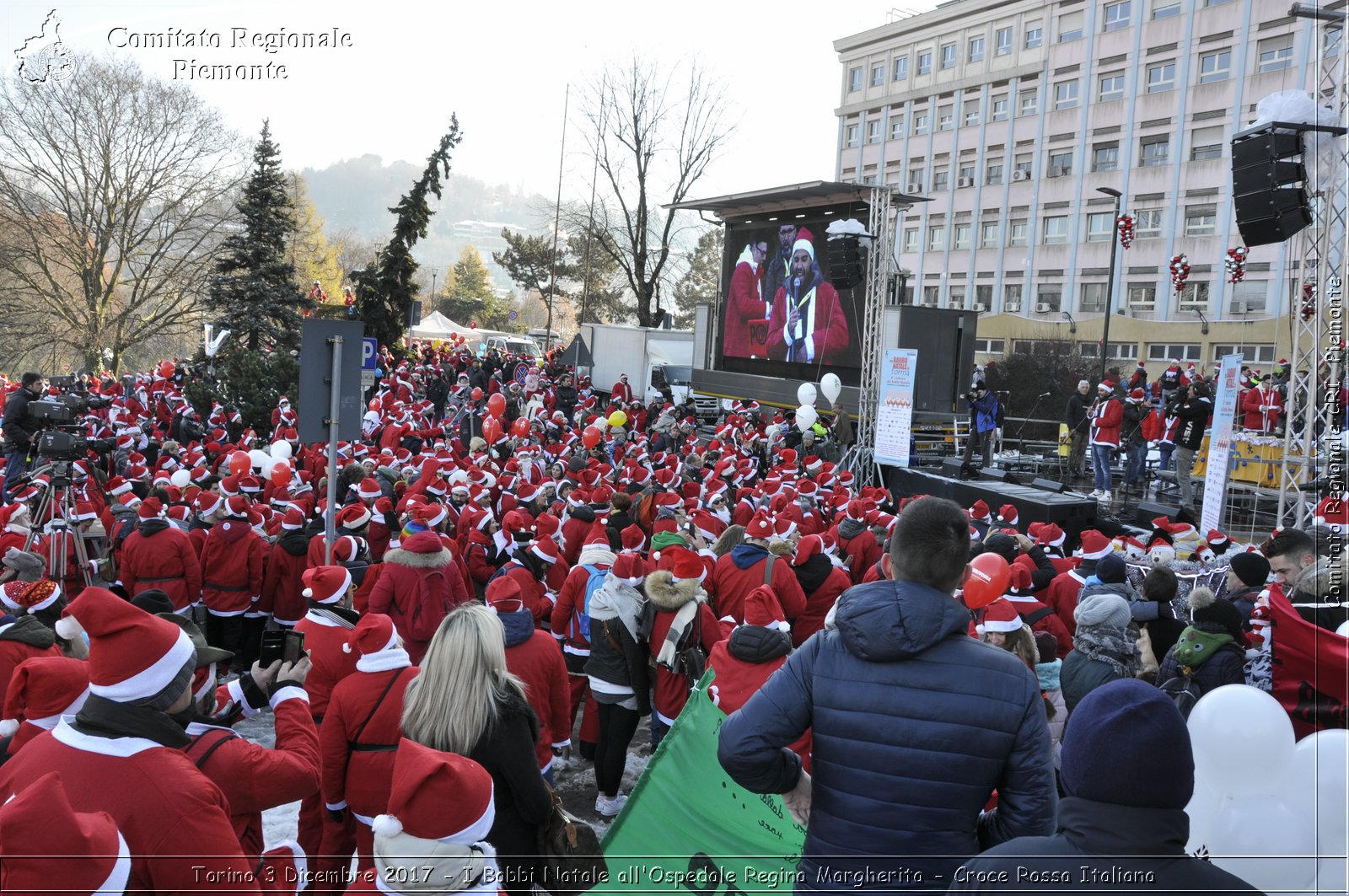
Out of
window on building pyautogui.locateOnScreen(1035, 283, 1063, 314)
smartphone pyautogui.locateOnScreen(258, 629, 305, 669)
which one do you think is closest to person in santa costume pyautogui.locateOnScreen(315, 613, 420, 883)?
smartphone pyautogui.locateOnScreen(258, 629, 305, 669)

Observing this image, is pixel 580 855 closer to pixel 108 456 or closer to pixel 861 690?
pixel 861 690

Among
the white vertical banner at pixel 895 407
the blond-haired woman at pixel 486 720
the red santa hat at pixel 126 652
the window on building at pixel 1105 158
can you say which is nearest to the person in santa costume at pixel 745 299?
the white vertical banner at pixel 895 407

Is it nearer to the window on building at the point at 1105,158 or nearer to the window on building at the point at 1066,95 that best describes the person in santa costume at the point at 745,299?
the window on building at the point at 1105,158

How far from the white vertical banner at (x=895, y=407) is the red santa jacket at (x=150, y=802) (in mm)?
13229

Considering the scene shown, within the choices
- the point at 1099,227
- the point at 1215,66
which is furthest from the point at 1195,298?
the point at 1215,66

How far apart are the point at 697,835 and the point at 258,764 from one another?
5.60 ft

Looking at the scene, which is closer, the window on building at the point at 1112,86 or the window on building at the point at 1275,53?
the window on building at the point at 1275,53

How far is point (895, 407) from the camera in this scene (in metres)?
15.1

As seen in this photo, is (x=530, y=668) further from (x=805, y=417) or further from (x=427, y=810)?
(x=805, y=417)

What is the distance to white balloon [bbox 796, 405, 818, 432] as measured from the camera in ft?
65.4

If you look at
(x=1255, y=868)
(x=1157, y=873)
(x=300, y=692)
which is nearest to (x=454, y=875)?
(x=300, y=692)

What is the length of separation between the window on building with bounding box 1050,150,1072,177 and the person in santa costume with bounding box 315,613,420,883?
A: 54.0 metres

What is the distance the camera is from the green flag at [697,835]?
11.7ft

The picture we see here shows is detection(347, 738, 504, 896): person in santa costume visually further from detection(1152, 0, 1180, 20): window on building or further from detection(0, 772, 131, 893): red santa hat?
detection(1152, 0, 1180, 20): window on building
